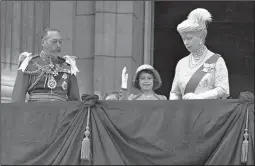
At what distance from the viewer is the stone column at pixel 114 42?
2198 centimetres

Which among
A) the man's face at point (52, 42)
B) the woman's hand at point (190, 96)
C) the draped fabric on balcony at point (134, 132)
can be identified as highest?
the man's face at point (52, 42)

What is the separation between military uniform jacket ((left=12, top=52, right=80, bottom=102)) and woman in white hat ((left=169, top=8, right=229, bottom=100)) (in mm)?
1533

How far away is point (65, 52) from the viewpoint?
22.4 m

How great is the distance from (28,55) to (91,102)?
217 centimetres

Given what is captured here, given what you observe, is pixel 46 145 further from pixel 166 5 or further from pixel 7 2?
pixel 166 5

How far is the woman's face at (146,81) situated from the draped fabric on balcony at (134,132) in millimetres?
1549

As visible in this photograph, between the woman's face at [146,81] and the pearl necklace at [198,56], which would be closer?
the pearl necklace at [198,56]

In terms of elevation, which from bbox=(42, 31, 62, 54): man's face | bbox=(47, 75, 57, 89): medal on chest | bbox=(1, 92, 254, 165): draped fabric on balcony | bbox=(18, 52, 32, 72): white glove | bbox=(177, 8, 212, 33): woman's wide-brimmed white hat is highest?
bbox=(177, 8, 212, 33): woman's wide-brimmed white hat

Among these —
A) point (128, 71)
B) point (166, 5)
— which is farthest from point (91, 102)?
point (166, 5)

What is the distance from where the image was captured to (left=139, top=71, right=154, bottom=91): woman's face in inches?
715

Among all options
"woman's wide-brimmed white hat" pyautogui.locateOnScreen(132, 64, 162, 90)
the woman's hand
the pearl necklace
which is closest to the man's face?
"woman's wide-brimmed white hat" pyautogui.locateOnScreen(132, 64, 162, 90)

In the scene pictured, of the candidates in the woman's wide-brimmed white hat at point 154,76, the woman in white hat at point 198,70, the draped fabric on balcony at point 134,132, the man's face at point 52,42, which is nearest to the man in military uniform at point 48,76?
the man's face at point 52,42

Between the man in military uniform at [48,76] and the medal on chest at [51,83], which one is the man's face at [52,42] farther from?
the medal on chest at [51,83]

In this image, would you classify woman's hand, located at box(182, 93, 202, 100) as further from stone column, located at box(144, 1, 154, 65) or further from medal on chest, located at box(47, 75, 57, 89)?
stone column, located at box(144, 1, 154, 65)
